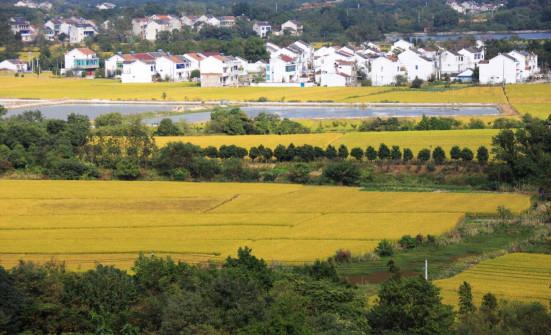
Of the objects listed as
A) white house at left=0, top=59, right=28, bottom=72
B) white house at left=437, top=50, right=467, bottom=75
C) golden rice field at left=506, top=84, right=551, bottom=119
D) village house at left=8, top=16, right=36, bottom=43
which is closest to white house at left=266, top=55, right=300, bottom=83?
white house at left=437, top=50, right=467, bottom=75

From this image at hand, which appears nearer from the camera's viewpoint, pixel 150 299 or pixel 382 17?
pixel 150 299

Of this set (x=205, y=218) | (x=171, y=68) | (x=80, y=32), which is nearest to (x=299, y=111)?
(x=171, y=68)

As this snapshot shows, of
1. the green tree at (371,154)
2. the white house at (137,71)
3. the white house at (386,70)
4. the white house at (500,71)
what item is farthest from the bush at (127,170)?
the white house at (137,71)

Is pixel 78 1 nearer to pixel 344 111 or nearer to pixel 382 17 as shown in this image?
pixel 382 17

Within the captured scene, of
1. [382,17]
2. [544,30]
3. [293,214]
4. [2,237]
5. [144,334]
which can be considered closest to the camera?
[144,334]

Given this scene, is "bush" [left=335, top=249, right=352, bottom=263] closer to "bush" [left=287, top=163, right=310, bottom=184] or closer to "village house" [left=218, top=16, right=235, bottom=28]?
"bush" [left=287, top=163, right=310, bottom=184]

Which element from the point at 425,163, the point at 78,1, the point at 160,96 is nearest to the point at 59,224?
the point at 425,163

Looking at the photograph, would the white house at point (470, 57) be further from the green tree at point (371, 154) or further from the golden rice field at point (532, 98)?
the green tree at point (371, 154)
